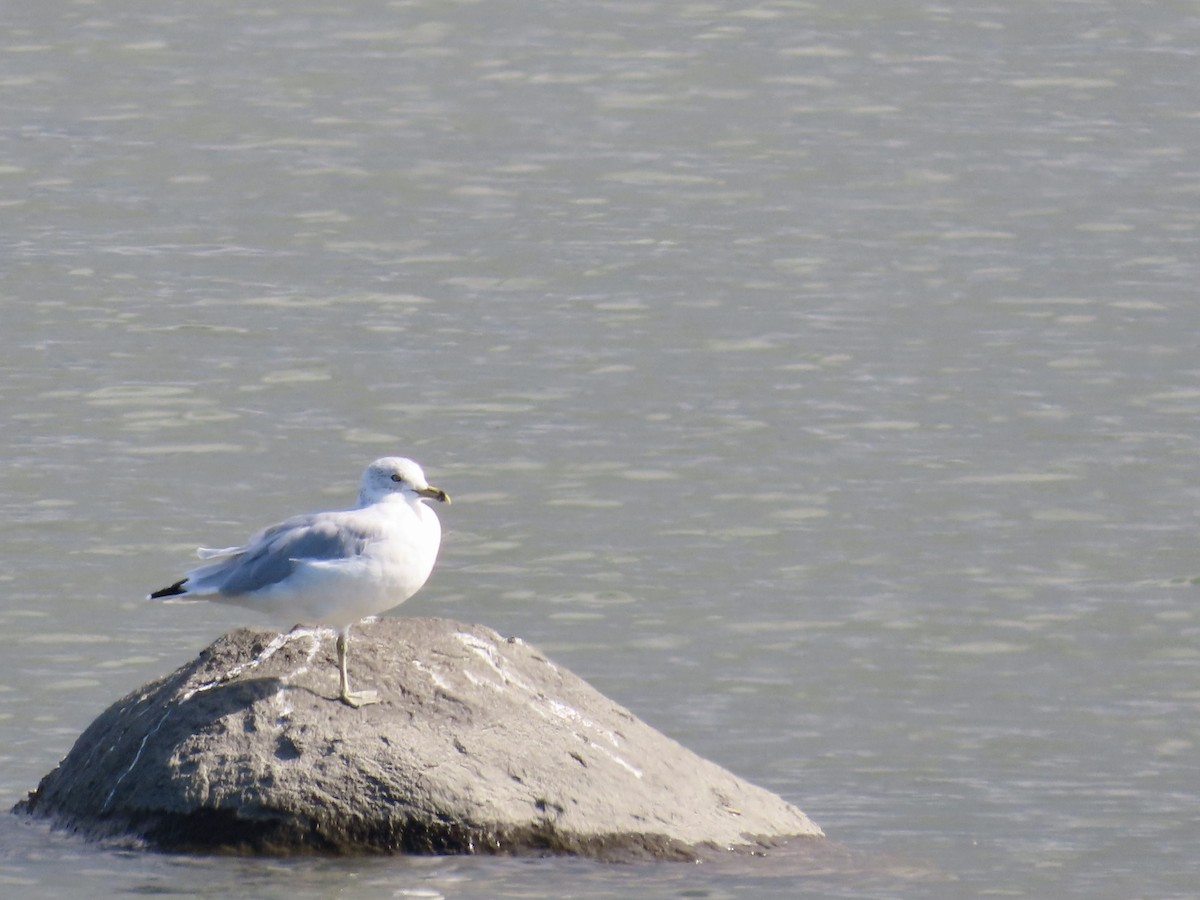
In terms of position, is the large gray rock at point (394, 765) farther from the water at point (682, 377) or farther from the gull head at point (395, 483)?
the gull head at point (395, 483)

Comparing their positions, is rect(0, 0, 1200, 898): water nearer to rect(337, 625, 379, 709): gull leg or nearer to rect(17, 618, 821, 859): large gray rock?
rect(17, 618, 821, 859): large gray rock

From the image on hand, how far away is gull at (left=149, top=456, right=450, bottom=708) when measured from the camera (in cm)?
838

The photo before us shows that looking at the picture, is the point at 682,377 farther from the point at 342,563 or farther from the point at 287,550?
the point at 342,563

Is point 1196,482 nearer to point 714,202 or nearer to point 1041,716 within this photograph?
point 1041,716

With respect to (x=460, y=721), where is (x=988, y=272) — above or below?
below

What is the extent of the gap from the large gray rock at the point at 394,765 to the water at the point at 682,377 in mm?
157

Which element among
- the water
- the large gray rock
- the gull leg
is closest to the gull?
the gull leg

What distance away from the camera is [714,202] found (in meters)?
22.7

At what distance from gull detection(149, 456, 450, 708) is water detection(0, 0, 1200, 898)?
0.94 metres

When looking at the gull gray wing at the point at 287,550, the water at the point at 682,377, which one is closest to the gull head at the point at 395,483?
the gull gray wing at the point at 287,550

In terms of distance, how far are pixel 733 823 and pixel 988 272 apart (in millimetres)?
12380

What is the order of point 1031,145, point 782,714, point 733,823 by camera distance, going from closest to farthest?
1. point 733,823
2. point 782,714
3. point 1031,145

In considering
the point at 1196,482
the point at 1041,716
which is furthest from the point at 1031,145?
the point at 1041,716

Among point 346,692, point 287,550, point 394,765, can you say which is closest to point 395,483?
point 287,550
